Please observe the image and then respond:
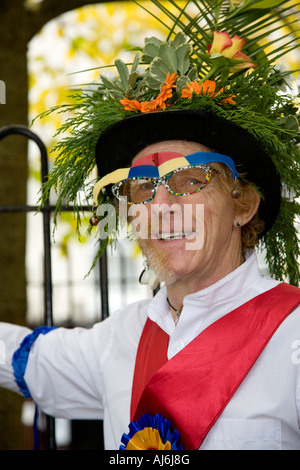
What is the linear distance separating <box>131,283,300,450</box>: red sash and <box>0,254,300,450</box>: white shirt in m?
0.04

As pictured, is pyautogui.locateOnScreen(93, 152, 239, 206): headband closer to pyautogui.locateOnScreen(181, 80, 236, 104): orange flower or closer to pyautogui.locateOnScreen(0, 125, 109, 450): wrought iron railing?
pyautogui.locateOnScreen(181, 80, 236, 104): orange flower

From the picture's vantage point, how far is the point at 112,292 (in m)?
9.68

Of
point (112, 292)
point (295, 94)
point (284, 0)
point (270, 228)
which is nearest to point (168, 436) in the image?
point (270, 228)

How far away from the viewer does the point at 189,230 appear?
80.6 inches

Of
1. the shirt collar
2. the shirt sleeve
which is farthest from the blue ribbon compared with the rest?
the shirt collar

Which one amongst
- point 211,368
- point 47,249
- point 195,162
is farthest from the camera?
point 47,249

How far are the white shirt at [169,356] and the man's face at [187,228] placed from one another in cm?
10

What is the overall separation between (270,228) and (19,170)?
1.71 meters

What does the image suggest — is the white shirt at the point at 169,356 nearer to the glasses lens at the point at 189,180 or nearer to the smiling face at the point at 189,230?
the smiling face at the point at 189,230

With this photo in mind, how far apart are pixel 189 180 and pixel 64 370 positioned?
39.6 inches

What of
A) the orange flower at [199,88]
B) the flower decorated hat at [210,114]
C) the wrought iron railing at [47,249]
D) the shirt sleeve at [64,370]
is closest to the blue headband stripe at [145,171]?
the flower decorated hat at [210,114]

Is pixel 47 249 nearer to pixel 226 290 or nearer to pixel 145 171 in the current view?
pixel 145 171

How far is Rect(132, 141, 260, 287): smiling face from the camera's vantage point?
80.8 inches

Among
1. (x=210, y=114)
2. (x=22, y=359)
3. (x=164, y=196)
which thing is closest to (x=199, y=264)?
(x=164, y=196)
